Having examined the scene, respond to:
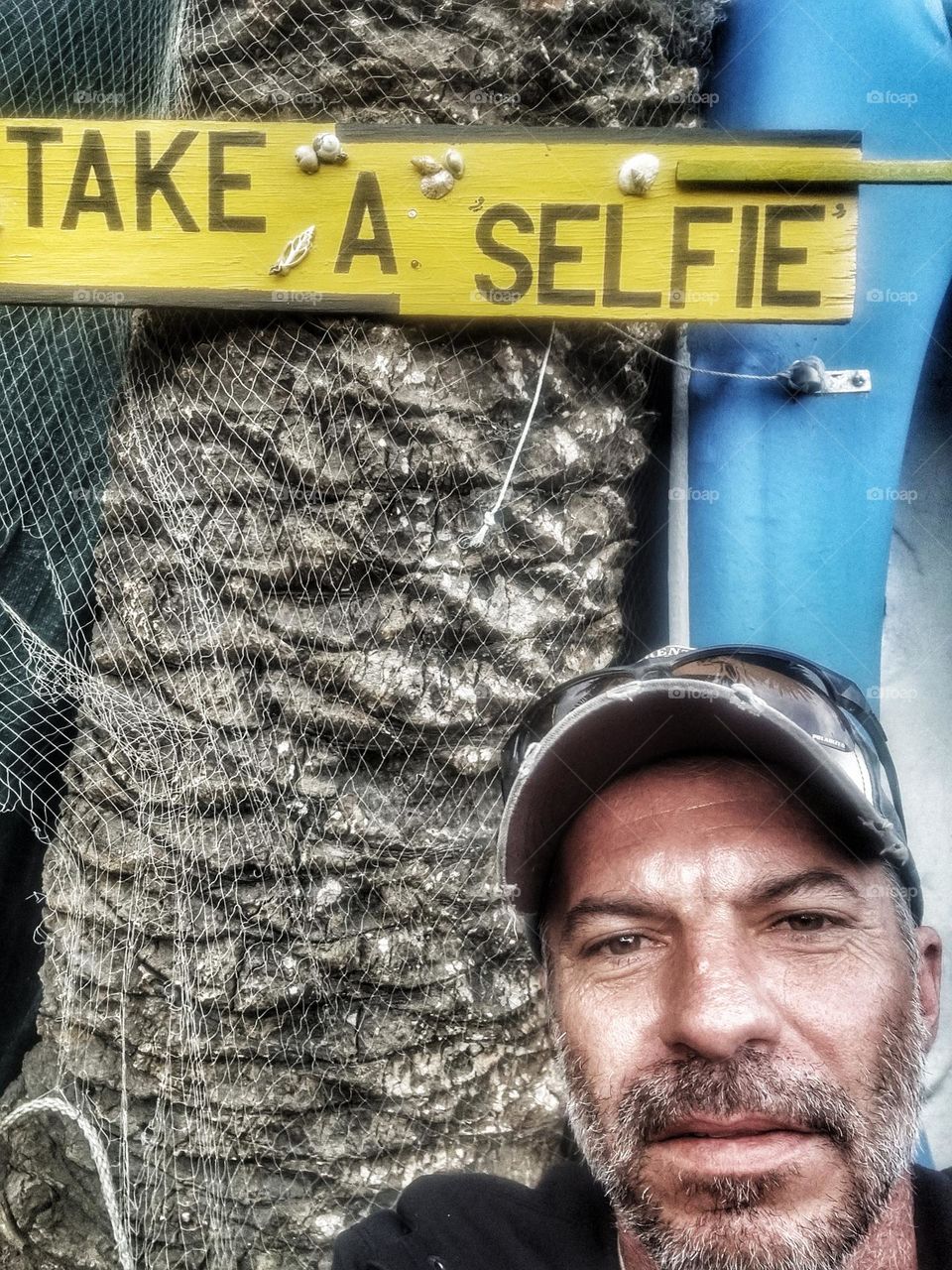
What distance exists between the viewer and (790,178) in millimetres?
1924

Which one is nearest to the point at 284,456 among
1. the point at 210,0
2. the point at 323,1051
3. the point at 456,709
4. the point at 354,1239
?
the point at 456,709

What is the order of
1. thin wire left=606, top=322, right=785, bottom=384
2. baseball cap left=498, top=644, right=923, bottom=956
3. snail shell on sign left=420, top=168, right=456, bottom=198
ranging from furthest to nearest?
thin wire left=606, top=322, right=785, bottom=384 < snail shell on sign left=420, top=168, right=456, bottom=198 < baseball cap left=498, top=644, right=923, bottom=956

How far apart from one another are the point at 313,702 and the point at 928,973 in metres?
1.11

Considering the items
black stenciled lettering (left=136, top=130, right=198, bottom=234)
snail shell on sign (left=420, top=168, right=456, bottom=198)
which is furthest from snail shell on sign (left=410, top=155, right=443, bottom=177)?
black stenciled lettering (left=136, top=130, right=198, bottom=234)

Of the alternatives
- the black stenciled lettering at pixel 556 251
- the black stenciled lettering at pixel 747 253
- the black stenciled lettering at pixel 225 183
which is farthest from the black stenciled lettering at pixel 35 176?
the black stenciled lettering at pixel 747 253

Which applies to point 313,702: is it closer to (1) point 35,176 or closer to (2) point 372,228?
(2) point 372,228

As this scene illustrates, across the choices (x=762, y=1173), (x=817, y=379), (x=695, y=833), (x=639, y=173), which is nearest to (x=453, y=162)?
(x=639, y=173)

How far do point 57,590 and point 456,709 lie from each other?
87cm

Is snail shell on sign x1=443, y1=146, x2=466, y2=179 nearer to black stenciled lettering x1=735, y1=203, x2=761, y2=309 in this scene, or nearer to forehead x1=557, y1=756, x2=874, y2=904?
black stenciled lettering x1=735, y1=203, x2=761, y2=309

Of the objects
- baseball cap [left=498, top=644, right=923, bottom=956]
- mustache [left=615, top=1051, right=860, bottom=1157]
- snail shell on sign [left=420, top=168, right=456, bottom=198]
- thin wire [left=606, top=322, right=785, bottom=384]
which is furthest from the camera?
thin wire [left=606, top=322, right=785, bottom=384]

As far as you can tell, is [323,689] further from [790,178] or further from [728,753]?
[790,178]

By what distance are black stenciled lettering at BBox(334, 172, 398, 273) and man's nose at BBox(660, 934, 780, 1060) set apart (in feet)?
4.25

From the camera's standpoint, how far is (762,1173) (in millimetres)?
1184

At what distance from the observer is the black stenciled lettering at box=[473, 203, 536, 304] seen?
6.35ft
